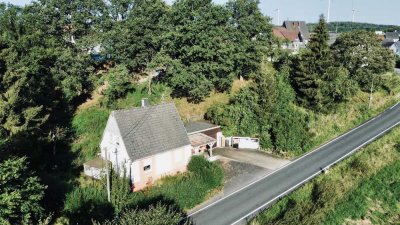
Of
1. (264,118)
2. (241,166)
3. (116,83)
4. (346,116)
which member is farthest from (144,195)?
(346,116)

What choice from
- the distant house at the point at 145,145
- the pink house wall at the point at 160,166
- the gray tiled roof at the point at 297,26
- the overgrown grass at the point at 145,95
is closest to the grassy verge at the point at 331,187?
the pink house wall at the point at 160,166

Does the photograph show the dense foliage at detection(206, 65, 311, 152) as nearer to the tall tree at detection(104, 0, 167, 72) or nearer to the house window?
the tall tree at detection(104, 0, 167, 72)

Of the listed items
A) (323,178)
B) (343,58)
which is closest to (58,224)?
(323,178)

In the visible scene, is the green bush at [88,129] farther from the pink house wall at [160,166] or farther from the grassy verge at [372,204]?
the grassy verge at [372,204]

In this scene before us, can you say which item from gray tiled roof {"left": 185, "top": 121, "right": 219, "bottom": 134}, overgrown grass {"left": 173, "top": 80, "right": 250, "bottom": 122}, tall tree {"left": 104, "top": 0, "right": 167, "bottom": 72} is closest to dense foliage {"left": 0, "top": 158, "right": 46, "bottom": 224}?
gray tiled roof {"left": 185, "top": 121, "right": 219, "bottom": 134}

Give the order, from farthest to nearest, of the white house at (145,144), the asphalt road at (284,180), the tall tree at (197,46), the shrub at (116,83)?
the shrub at (116,83) < the tall tree at (197,46) < the white house at (145,144) < the asphalt road at (284,180)
